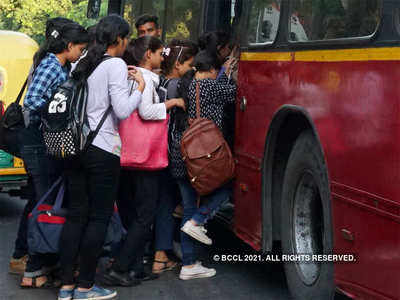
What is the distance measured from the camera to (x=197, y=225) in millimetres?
6160

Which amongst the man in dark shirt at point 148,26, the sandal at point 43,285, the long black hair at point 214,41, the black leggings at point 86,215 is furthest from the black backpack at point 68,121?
the man in dark shirt at point 148,26

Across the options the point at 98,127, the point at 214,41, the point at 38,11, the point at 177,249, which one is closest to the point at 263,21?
the point at 214,41

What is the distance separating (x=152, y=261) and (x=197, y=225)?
2.40ft

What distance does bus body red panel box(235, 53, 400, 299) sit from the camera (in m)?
3.92

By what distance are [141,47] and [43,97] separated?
2.62 ft

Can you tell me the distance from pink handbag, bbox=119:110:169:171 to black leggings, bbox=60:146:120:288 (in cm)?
32

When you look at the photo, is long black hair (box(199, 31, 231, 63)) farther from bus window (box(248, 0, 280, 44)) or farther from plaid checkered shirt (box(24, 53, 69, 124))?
plaid checkered shirt (box(24, 53, 69, 124))

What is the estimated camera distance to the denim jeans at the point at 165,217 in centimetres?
643

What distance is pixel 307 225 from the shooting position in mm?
5258

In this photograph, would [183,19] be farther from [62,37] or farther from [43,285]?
[43,285]

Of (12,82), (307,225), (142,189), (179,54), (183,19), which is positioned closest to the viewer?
(307,225)

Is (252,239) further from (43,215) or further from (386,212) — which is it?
(386,212)

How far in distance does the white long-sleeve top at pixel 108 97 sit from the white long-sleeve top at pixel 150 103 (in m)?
0.33

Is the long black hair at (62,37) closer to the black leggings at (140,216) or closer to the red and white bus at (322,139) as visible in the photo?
the black leggings at (140,216)
